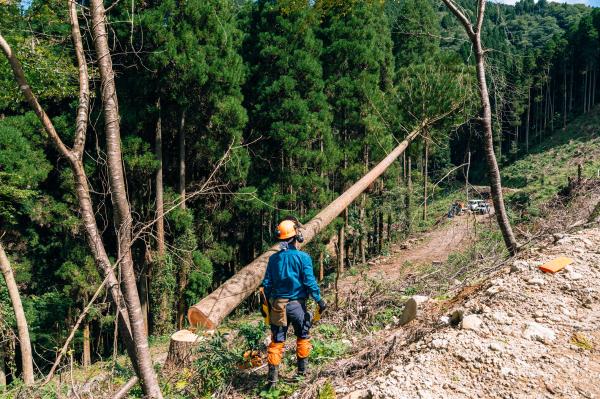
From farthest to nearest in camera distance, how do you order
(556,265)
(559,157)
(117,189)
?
(559,157) → (556,265) → (117,189)

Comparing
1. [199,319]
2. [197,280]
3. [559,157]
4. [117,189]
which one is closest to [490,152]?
[199,319]

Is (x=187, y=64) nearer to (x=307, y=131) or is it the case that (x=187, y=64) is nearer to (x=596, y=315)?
(x=307, y=131)

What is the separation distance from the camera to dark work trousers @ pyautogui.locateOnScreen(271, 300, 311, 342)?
12.6ft

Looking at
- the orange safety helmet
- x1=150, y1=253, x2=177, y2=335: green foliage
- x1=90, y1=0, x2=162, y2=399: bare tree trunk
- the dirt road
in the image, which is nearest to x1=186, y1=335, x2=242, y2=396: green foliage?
x1=90, y1=0, x2=162, y2=399: bare tree trunk

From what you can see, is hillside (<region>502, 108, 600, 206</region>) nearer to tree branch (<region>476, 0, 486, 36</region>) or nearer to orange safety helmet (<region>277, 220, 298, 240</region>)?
tree branch (<region>476, 0, 486, 36</region>)

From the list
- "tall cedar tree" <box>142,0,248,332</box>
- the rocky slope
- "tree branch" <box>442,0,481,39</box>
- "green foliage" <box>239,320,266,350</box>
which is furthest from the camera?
"tall cedar tree" <box>142,0,248,332</box>

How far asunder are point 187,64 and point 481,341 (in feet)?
34.3

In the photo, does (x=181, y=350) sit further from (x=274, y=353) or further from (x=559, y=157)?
(x=559, y=157)

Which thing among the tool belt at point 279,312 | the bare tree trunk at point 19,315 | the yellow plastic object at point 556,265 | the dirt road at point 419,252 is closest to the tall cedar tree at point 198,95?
the bare tree trunk at point 19,315

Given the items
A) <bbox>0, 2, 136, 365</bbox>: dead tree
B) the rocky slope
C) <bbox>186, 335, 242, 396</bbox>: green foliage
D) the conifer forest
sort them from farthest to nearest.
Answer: the conifer forest < <bbox>186, 335, 242, 396</bbox>: green foliage < <bbox>0, 2, 136, 365</bbox>: dead tree < the rocky slope

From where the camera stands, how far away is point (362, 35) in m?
16.9

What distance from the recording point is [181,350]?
4051 millimetres

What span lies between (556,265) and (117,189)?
4014 mm

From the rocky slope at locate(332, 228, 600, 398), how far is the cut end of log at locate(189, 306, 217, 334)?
1.34m
